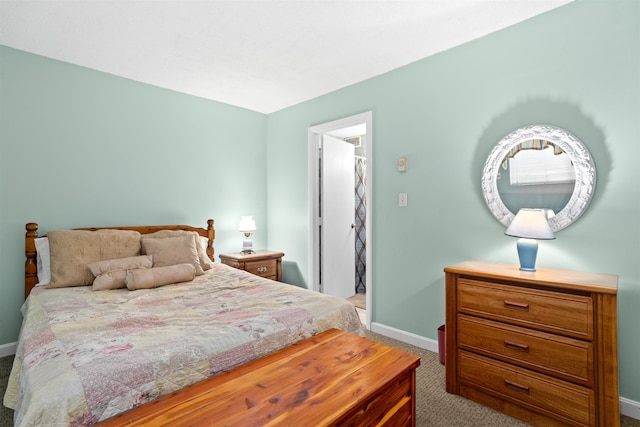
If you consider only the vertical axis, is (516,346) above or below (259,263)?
below

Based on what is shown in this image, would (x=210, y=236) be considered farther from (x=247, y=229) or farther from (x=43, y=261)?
(x=43, y=261)

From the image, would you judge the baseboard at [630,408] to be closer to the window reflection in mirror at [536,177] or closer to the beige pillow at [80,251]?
the window reflection in mirror at [536,177]

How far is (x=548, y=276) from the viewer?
184cm

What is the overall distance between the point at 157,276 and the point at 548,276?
254 centimetres

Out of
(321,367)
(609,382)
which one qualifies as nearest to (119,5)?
(321,367)

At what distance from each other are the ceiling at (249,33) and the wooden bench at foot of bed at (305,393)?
2.04 metres

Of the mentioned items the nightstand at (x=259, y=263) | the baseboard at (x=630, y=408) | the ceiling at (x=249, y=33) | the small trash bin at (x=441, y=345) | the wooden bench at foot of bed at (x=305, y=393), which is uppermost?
Answer: the ceiling at (x=249, y=33)

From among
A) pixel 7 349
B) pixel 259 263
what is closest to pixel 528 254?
pixel 259 263

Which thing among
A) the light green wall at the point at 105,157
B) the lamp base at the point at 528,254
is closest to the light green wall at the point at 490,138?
the lamp base at the point at 528,254

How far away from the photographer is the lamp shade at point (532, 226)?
1.90 metres

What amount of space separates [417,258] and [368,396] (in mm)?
1728

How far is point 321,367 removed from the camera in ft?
4.64

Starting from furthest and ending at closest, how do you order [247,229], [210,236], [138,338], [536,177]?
[247,229], [210,236], [536,177], [138,338]

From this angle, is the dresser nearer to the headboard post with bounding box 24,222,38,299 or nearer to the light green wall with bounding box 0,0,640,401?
the light green wall with bounding box 0,0,640,401
